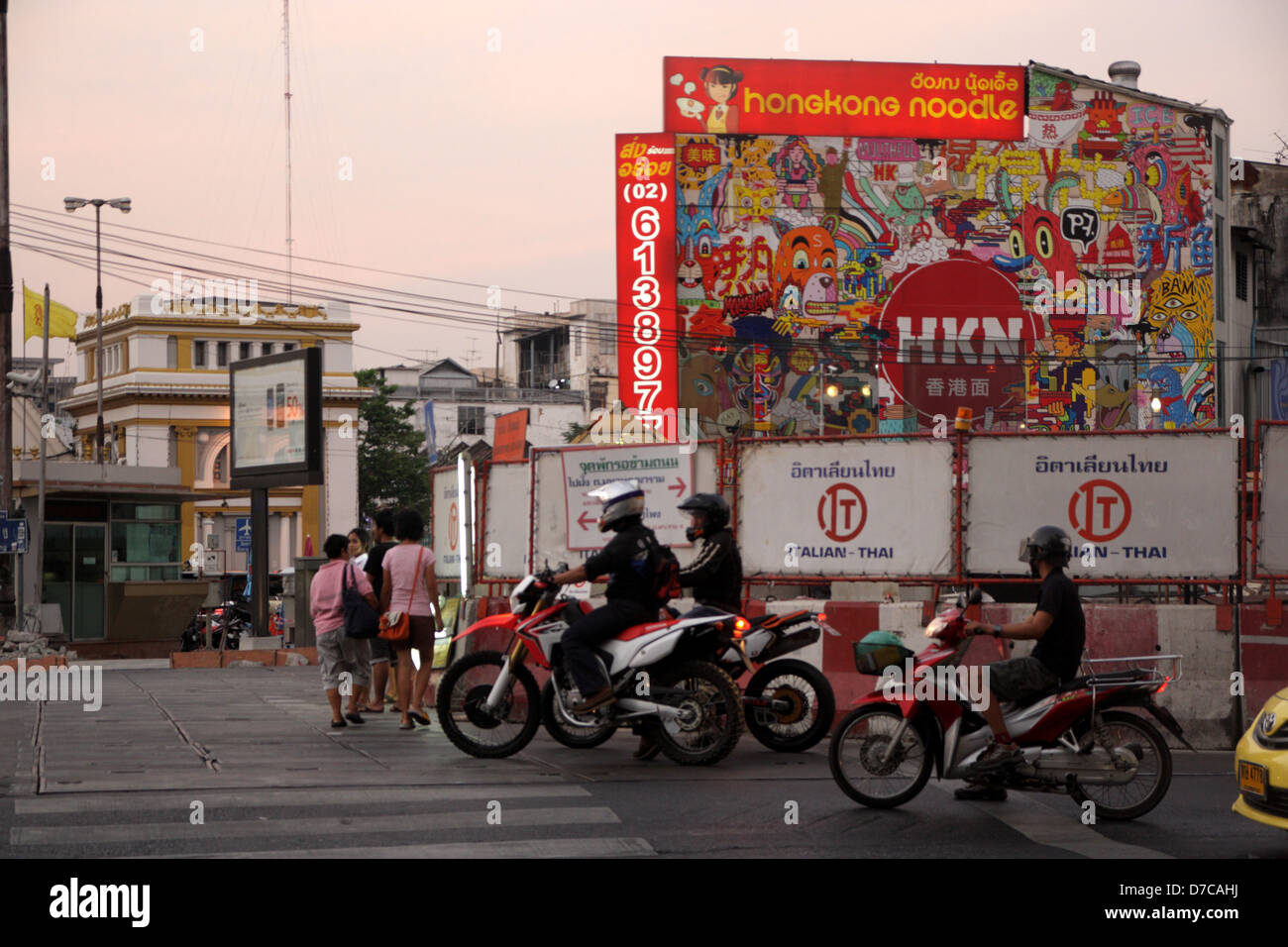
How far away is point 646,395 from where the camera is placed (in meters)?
45.2

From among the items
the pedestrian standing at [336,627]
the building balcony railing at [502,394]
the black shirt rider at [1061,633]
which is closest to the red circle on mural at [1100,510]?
the black shirt rider at [1061,633]

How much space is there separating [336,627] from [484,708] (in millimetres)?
2950

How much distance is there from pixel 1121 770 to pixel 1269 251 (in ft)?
155

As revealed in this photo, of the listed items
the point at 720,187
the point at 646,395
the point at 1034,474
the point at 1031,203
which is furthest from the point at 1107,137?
the point at 1034,474

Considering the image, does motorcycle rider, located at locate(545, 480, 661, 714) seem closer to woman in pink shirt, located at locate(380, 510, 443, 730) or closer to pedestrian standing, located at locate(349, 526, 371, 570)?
woman in pink shirt, located at locate(380, 510, 443, 730)

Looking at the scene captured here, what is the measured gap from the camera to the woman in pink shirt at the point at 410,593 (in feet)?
A: 43.3

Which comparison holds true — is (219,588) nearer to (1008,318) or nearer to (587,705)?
(1008,318)

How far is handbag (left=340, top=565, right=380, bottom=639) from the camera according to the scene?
1341 centimetres

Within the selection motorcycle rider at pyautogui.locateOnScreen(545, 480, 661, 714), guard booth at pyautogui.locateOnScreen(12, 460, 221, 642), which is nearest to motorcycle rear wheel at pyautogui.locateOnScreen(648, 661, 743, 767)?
motorcycle rider at pyautogui.locateOnScreen(545, 480, 661, 714)

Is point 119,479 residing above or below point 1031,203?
below

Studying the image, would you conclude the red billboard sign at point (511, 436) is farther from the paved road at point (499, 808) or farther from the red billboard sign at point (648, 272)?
the red billboard sign at point (648, 272)

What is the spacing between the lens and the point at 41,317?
160 feet

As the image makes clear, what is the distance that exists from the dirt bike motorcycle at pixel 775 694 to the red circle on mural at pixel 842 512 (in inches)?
68.3
